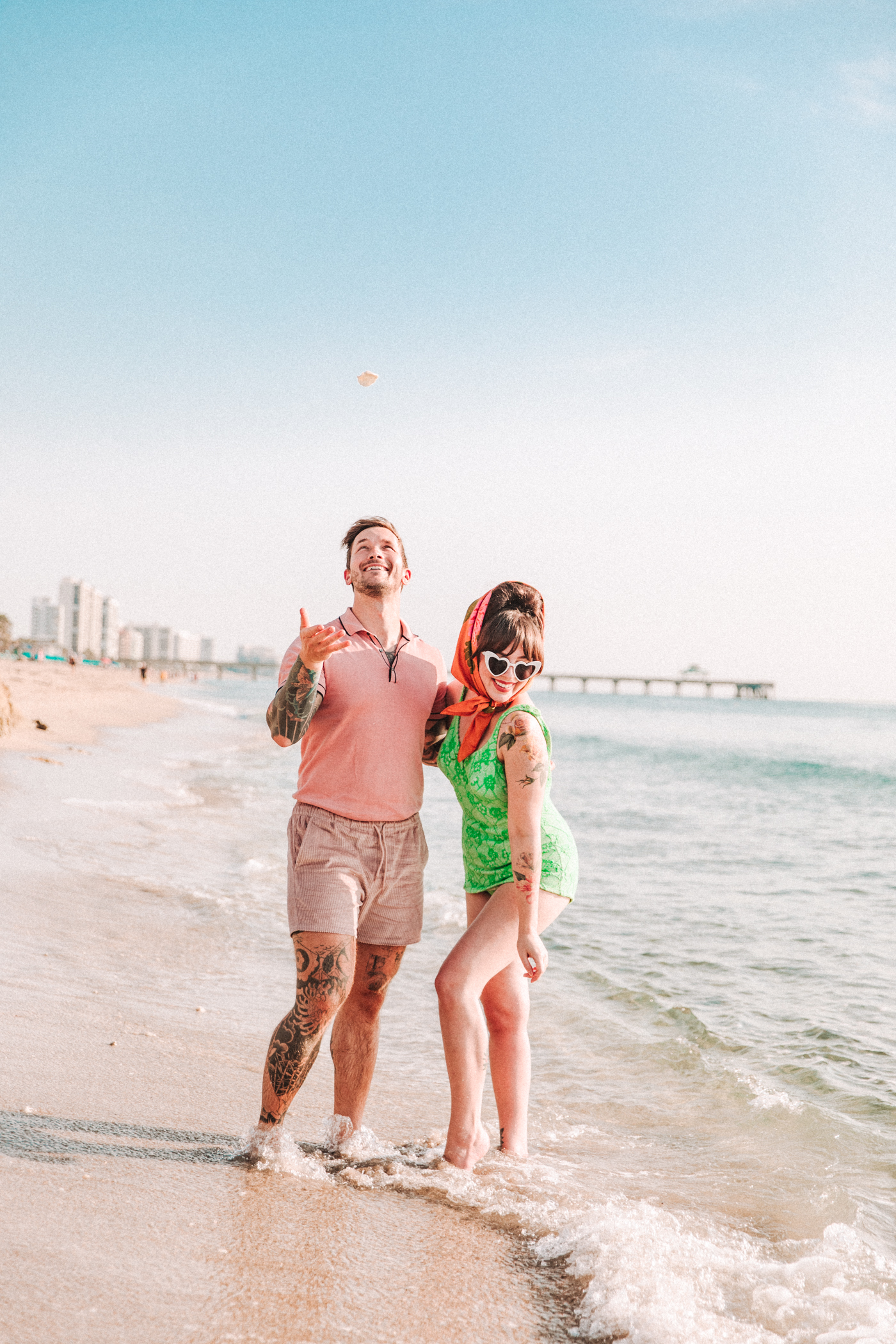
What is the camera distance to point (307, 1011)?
3.30 metres

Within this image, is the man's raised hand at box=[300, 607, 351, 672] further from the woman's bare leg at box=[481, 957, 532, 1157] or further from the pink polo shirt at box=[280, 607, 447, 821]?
the woman's bare leg at box=[481, 957, 532, 1157]

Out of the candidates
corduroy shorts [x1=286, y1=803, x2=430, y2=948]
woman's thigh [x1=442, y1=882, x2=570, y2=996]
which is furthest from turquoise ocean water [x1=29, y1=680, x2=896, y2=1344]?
corduroy shorts [x1=286, y1=803, x2=430, y2=948]

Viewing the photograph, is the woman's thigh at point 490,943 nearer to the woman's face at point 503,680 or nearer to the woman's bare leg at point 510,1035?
the woman's bare leg at point 510,1035

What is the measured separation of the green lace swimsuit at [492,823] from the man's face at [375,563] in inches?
22.6

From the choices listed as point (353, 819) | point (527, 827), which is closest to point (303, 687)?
point (353, 819)

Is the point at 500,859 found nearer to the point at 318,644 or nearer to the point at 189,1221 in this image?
the point at 318,644

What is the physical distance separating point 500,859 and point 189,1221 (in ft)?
4.94

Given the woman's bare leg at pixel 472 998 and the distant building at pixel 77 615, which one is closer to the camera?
the woman's bare leg at pixel 472 998

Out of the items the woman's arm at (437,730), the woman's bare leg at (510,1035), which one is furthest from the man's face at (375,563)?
the woman's bare leg at (510,1035)

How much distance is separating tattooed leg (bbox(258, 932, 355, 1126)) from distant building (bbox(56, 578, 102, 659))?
7775 inches

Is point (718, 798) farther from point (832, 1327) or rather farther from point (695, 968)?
point (832, 1327)

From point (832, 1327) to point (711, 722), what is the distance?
3006 inches

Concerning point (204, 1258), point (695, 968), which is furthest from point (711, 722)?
point (204, 1258)

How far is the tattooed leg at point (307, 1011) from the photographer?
327 centimetres
